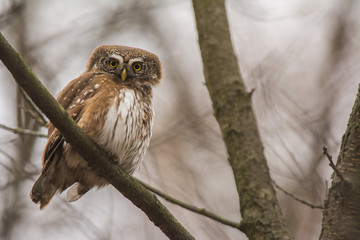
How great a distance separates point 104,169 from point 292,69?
4278 millimetres

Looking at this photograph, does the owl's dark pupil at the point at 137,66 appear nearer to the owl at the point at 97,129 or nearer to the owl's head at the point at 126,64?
the owl's head at the point at 126,64

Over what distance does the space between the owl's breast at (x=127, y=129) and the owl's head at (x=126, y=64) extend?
0.37m

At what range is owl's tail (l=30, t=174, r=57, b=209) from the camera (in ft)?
10.1

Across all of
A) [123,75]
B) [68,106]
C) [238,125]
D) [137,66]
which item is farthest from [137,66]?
[238,125]

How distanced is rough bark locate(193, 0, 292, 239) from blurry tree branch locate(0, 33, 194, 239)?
52 centimetres

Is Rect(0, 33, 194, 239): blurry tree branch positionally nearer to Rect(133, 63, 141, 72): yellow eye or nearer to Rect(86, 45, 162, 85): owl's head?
Rect(86, 45, 162, 85): owl's head

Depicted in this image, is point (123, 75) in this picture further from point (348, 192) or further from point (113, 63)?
point (348, 192)

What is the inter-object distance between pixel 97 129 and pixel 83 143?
2.06 ft

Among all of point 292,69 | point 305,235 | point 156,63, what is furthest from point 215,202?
point 156,63

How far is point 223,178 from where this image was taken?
6703mm

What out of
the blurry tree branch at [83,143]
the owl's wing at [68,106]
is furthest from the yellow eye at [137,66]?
the blurry tree branch at [83,143]

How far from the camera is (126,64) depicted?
152 inches

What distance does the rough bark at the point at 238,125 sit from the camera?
9.05 ft

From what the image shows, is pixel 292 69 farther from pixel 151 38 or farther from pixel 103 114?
pixel 103 114
